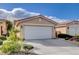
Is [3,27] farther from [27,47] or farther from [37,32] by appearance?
[37,32]

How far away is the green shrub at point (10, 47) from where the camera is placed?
887 centimetres

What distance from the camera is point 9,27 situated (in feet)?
29.6

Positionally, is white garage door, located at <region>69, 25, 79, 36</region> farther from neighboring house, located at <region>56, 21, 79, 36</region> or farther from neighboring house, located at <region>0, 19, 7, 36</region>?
neighboring house, located at <region>0, 19, 7, 36</region>

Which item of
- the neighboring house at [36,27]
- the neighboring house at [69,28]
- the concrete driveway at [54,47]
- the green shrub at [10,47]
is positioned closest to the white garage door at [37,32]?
the neighboring house at [36,27]

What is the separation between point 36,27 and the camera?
9211mm

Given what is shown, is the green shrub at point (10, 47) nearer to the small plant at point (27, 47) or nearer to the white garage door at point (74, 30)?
the small plant at point (27, 47)

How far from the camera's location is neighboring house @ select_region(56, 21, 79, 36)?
9.05m

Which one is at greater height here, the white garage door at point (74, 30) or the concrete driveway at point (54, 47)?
the white garage door at point (74, 30)

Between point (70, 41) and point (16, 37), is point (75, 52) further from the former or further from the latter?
point (16, 37)

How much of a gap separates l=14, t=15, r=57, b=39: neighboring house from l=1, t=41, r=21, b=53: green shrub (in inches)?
14.5

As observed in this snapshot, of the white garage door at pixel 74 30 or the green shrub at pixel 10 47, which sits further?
the white garage door at pixel 74 30

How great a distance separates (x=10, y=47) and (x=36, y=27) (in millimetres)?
1166

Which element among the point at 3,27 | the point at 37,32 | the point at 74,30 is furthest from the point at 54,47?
the point at 3,27
